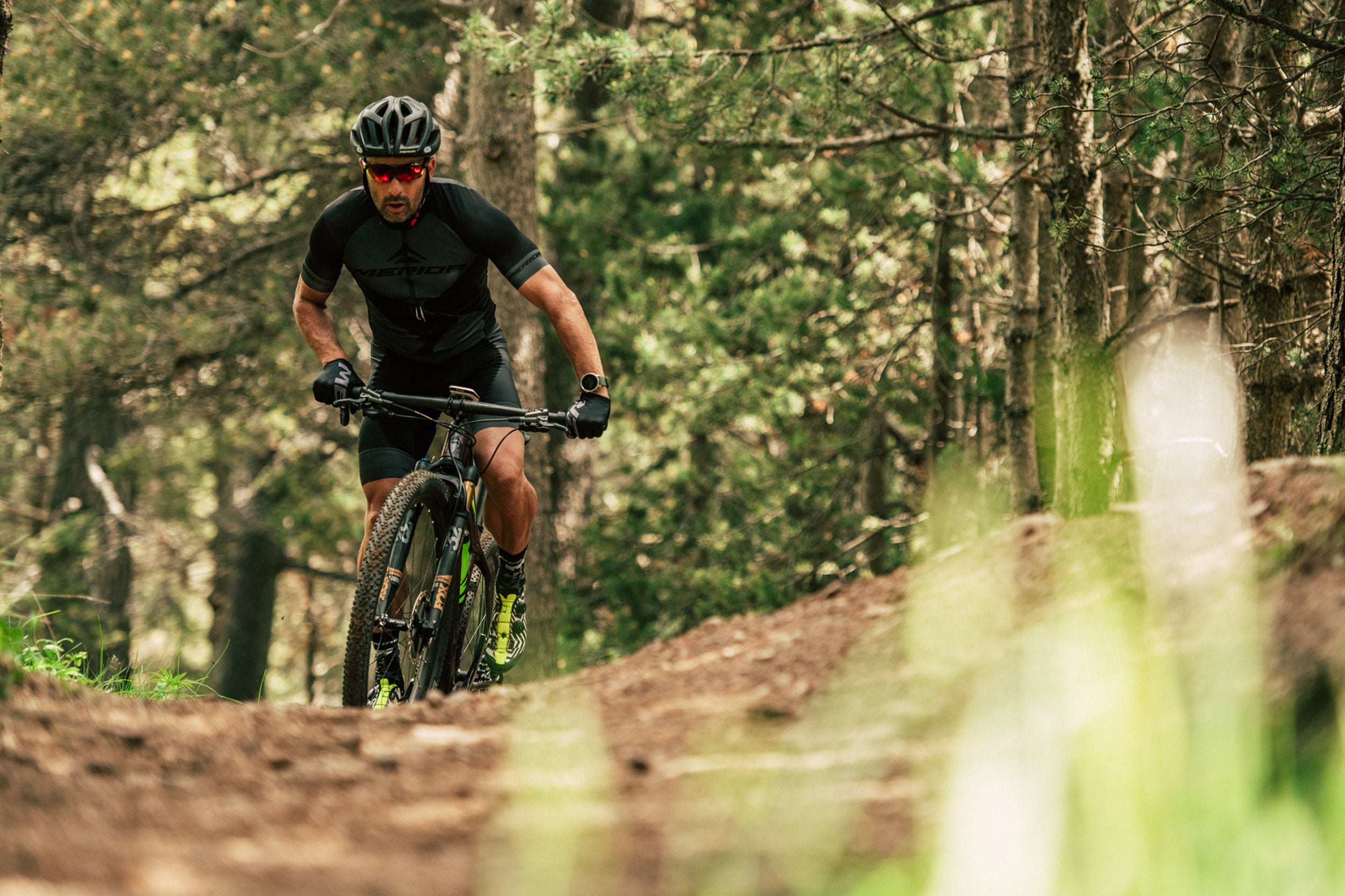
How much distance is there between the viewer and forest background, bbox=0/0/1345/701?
5.40 meters

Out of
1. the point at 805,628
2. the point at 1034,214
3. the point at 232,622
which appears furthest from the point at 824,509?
the point at 232,622

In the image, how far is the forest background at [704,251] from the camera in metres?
5.40

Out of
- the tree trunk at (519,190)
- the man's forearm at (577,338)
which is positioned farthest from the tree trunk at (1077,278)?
the tree trunk at (519,190)

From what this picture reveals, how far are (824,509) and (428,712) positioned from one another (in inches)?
365

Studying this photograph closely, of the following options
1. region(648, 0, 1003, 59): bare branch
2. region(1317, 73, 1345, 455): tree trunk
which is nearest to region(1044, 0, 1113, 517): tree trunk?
region(1317, 73, 1345, 455): tree trunk

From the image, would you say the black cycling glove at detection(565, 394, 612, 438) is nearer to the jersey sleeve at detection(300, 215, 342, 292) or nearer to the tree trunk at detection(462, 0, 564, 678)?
the jersey sleeve at detection(300, 215, 342, 292)

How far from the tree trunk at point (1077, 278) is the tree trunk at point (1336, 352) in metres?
1.18

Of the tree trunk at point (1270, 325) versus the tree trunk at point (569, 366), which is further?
the tree trunk at point (569, 366)

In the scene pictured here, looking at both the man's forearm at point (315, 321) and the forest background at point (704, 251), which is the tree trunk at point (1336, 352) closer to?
the forest background at point (704, 251)

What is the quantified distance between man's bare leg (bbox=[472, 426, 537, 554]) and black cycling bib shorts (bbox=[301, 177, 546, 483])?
91mm

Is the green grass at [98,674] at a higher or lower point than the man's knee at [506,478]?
lower

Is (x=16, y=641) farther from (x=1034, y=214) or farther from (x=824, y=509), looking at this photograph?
(x=824, y=509)

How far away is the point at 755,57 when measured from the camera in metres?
8.73

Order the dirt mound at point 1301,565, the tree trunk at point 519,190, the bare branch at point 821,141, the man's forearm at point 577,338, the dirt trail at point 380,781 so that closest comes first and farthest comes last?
the dirt trail at point 380,781, the dirt mound at point 1301,565, the man's forearm at point 577,338, the bare branch at point 821,141, the tree trunk at point 519,190
